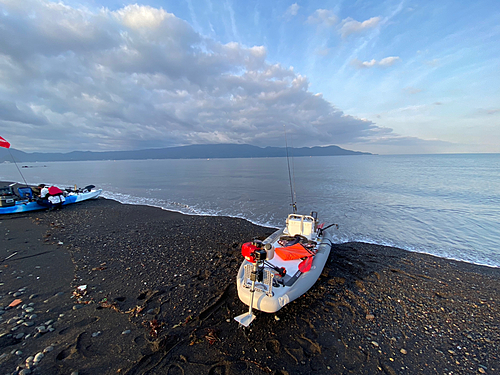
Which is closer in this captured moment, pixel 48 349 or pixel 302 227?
pixel 48 349

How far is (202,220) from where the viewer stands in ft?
48.0

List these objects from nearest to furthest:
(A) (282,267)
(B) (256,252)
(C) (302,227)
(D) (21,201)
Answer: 1. (B) (256,252)
2. (A) (282,267)
3. (C) (302,227)
4. (D) (21,201)

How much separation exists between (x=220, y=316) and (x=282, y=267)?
205 centimetres

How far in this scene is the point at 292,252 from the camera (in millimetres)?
6844

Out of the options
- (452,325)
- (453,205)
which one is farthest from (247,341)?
(453,205)

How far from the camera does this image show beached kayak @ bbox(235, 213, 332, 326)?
4.77 metres

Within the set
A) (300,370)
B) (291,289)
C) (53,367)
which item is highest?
(291,289)

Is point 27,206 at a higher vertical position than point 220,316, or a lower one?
higher

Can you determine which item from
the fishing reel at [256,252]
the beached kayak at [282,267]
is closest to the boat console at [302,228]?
the beached kayak at [282,267]

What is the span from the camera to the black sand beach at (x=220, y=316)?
4.07 m

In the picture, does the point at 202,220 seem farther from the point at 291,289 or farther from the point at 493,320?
the point at 493,320

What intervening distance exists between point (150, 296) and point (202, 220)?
8727 millimetres

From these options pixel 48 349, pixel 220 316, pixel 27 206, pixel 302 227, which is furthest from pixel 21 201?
pixel 302 227

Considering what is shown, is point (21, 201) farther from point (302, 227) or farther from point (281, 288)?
point (281, 288)
